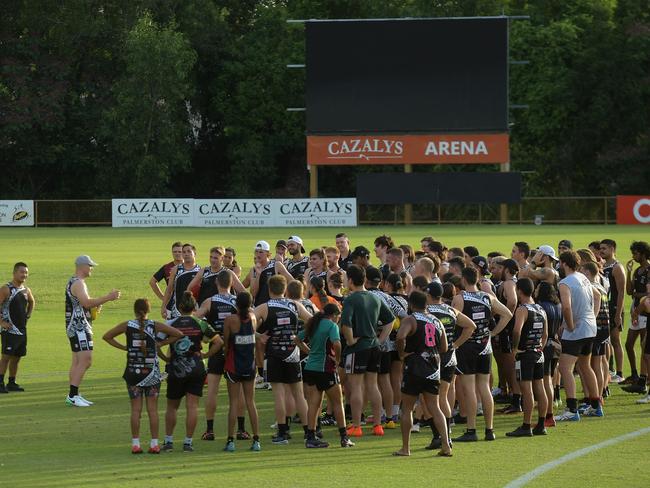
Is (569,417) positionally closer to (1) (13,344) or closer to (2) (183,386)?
(2) (183,386)

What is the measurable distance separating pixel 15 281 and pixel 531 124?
176 ft

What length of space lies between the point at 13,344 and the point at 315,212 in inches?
1519

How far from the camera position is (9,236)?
48000mm

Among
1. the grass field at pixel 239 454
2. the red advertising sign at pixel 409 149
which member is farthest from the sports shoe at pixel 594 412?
the red advertising sign at pixel 409 149

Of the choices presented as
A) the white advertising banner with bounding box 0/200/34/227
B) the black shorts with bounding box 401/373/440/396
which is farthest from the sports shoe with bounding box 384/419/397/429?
the white advertising banner with bounding box 0/200/34/227

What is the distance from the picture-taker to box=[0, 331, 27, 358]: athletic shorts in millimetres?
16391

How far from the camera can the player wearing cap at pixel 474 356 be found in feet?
42.4

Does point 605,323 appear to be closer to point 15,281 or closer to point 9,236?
point 15,281

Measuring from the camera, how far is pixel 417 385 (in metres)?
12.0

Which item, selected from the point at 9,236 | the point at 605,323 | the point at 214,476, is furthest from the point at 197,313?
the point at 9,236

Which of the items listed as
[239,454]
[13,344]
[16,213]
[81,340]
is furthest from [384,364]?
[16,213]

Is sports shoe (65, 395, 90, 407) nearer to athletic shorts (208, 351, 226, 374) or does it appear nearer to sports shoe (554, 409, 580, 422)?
athletic shorts (208, 351, 226, 374)

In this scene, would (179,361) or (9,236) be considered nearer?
(179,361)

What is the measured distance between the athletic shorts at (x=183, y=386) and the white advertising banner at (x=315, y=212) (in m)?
41.5
